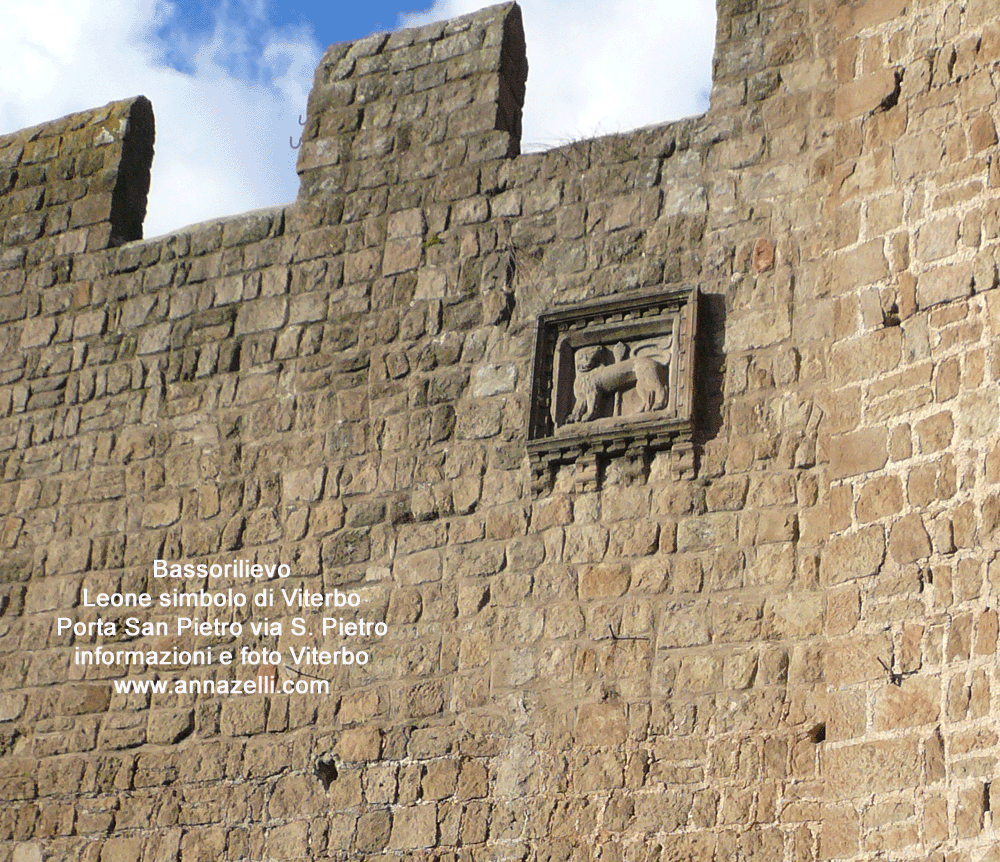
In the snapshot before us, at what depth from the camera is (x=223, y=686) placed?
6.96 meters

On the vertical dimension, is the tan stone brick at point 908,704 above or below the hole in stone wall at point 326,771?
above

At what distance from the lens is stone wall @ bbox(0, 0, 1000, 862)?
5.68m

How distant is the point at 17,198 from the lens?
28.3ft

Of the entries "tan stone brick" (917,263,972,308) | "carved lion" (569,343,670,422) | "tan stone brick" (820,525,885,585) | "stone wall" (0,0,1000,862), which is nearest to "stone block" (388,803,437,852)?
"stone wall" (0,0,1000,862)

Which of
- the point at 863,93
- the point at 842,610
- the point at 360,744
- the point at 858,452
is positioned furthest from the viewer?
the point at 360,744

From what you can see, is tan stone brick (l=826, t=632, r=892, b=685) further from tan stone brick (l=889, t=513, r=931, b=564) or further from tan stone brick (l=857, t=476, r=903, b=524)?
tan stone brick (l=857, t=476, r=903, b=524)

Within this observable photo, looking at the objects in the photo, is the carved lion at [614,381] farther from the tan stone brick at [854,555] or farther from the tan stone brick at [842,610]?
the tan stone brick at [842,610]

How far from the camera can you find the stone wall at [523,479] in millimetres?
5676

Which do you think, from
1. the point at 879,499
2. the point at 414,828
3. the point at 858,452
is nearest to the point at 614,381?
the point at 858,452

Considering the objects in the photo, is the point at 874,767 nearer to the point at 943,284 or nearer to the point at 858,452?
the point at 858,452

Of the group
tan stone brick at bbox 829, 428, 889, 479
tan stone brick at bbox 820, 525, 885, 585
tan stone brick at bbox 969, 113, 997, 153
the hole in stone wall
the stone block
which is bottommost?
the stone block

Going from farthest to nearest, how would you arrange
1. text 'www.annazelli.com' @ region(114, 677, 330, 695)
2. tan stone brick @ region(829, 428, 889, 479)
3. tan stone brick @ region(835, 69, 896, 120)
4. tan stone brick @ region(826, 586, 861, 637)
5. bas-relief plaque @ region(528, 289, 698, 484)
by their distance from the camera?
text 'www.annazelli.com' @ region(114, 677, 330, 695) < bas-relief plaque @ region(528, 289, 698, 484) < tan stone brick @ region(835, 69, 896, 120) < tan stone brick @ region(829, 428, 889, 479) < tan stone brick @ region(826, 586, 861, 637)

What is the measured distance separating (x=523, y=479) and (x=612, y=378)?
1.57 feet

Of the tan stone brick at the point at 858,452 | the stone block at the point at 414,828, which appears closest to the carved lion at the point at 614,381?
the tan stone brick at the point at 858,452
